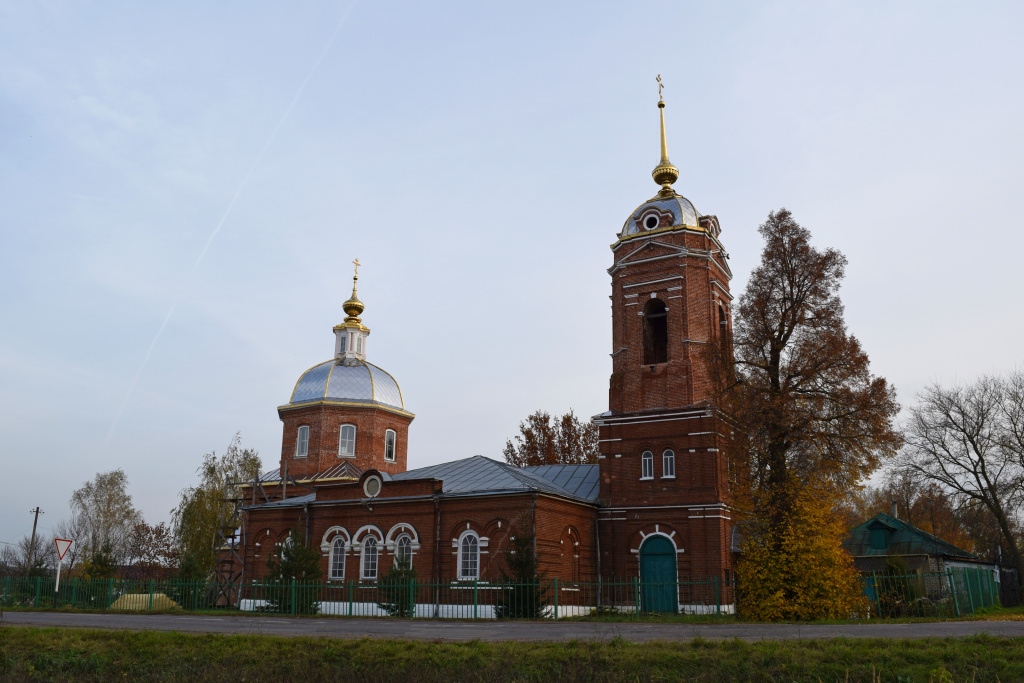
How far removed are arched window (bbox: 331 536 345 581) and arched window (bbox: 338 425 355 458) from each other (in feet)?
28.6

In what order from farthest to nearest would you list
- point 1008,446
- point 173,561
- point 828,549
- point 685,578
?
point 173,561 < point 1008,446 < point 685,578 < point 828,549

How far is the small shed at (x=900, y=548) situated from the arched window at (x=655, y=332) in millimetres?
10364

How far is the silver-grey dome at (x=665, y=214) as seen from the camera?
30.5 metres

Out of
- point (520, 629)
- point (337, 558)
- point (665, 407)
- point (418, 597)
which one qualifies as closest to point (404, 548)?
point (418, 597)

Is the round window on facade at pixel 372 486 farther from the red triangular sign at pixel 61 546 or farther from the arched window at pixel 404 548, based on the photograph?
the red triangular sign at pixel 61 546

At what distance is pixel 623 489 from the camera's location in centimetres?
2897

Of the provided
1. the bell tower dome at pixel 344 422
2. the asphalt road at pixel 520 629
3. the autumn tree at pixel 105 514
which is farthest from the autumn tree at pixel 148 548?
the asphalt road at pixel 520 629

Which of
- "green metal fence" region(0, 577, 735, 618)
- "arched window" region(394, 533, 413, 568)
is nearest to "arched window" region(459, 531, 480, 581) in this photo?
"green metal fence" region(0, 577, 735, 618)

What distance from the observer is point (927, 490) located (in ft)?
121

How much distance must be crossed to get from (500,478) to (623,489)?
4.40m

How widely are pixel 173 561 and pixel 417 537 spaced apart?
32.7 m

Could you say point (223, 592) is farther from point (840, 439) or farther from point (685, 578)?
point (840, 439)

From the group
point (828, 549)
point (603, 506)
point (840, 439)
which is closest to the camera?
point (828, 549)

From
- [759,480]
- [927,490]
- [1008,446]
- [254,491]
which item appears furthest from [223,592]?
[1008,446]
